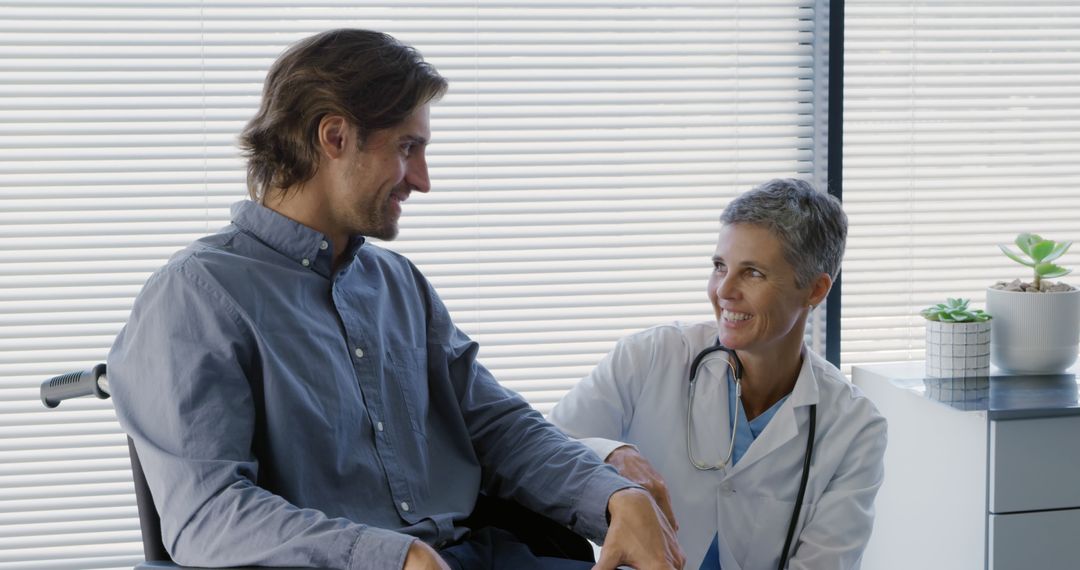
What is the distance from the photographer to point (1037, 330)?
2572 millimetres

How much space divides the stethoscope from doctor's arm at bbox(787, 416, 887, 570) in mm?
27

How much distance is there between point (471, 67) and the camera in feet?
8.57

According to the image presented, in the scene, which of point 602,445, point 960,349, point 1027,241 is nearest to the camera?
point 602,445

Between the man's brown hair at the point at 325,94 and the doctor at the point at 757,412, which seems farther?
the doctor at the point at 757,412

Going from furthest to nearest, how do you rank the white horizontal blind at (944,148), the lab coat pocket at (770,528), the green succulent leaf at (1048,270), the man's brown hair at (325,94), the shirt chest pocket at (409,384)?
the white horizontal blind at (944,148) → the green succulent leaf at (1048,270) → the lab coat pocket at (770,528) → the shirt chest pocket at (409,384) → the man's brown hair at (325,94)

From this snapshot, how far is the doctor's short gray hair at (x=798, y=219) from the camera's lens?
193 cm

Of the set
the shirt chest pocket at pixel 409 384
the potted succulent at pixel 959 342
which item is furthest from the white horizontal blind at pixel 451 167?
the shirt chest pocket at pixel 409 384

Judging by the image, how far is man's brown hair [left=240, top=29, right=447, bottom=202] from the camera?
5.28ft

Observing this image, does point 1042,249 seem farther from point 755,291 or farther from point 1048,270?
point 755,291

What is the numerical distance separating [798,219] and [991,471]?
79 cm

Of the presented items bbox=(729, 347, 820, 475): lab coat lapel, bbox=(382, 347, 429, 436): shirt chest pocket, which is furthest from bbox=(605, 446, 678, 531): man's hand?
bbox=(382, 347, 429, 436): shirt chest pocket

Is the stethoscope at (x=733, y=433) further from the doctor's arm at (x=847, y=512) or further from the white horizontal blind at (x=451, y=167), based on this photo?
the white horizontal blind at (x=451, y=167)

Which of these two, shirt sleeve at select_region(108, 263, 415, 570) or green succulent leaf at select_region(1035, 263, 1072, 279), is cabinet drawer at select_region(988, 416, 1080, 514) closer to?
green succulent leaf at select_region(1035, 263, 1072, 279)

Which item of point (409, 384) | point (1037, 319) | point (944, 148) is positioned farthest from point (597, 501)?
point (944, 148)
